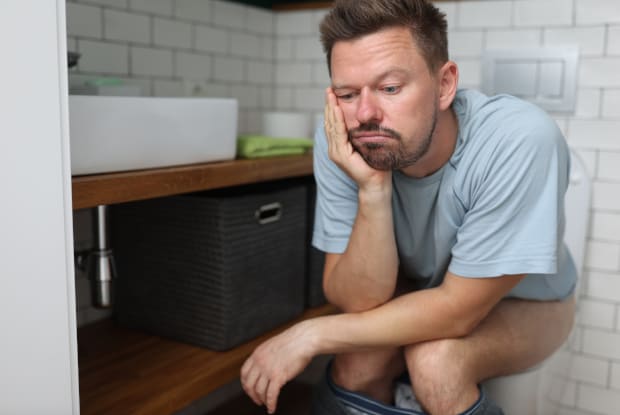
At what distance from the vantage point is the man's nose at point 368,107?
4.09 ft

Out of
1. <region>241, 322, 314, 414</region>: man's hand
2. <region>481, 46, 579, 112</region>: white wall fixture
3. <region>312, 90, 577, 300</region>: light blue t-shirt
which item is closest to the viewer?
<region>312, 90, 577, 300</region>: light blue t-shirt

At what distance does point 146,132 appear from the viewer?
4.37 feet

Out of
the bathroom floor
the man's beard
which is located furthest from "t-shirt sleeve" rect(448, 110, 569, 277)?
the bathroom floor

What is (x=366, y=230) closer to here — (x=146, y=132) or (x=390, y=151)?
(x=390, y=151)

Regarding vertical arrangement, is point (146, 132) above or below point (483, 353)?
above

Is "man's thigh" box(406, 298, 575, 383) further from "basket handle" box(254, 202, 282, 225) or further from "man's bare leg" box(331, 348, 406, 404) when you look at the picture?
"basket handle" box(254, 202, 282, 225)

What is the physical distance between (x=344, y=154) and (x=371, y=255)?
0.22 meters

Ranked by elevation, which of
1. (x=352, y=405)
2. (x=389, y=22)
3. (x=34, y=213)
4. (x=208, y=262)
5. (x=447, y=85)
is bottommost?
(x=352, y=405)

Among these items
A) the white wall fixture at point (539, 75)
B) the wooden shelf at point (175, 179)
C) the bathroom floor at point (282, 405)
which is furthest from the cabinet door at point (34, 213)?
the white wall fixture at point (539, 75)

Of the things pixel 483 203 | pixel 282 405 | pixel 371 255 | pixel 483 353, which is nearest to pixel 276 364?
pixel 371 255

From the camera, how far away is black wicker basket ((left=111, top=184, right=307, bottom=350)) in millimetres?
1583

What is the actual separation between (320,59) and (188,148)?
1.05 meters

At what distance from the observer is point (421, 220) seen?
57.1 inches

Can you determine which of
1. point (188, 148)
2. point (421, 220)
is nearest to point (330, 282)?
point (421, 220)
